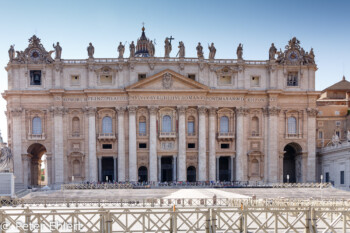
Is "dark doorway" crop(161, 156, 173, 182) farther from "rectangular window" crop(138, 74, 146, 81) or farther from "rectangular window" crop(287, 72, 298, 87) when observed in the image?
"rectangular window" crop(287, 72, 298, 87)

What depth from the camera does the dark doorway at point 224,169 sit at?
7182 centimetres

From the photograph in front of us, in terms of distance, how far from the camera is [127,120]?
2685 inches

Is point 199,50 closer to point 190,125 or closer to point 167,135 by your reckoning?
point 190,125

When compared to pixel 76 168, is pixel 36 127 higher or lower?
higher

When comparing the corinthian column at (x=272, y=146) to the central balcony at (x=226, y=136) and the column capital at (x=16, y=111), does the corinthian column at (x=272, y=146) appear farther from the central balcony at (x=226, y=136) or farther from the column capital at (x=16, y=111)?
the column capital at (x=16, y=111)

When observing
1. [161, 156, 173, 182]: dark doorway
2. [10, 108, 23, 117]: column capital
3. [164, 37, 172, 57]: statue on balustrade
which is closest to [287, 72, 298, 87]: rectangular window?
[164, 37, 172, 57]: statue on balustrade

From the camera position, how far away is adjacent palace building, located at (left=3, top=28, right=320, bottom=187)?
221 ft

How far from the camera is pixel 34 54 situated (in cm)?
6931

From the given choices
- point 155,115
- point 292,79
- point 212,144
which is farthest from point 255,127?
point 155,115

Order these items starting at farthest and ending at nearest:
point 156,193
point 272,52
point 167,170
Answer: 1. point 167,170
2. point 272,52
3. point 156,193

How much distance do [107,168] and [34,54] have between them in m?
20.5

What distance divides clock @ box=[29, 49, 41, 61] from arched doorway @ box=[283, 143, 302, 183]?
41.2m

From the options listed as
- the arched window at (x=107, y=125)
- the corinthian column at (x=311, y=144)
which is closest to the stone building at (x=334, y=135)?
the corinthian column at (x=311, y=144)

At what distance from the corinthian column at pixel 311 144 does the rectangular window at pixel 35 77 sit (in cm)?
4107
